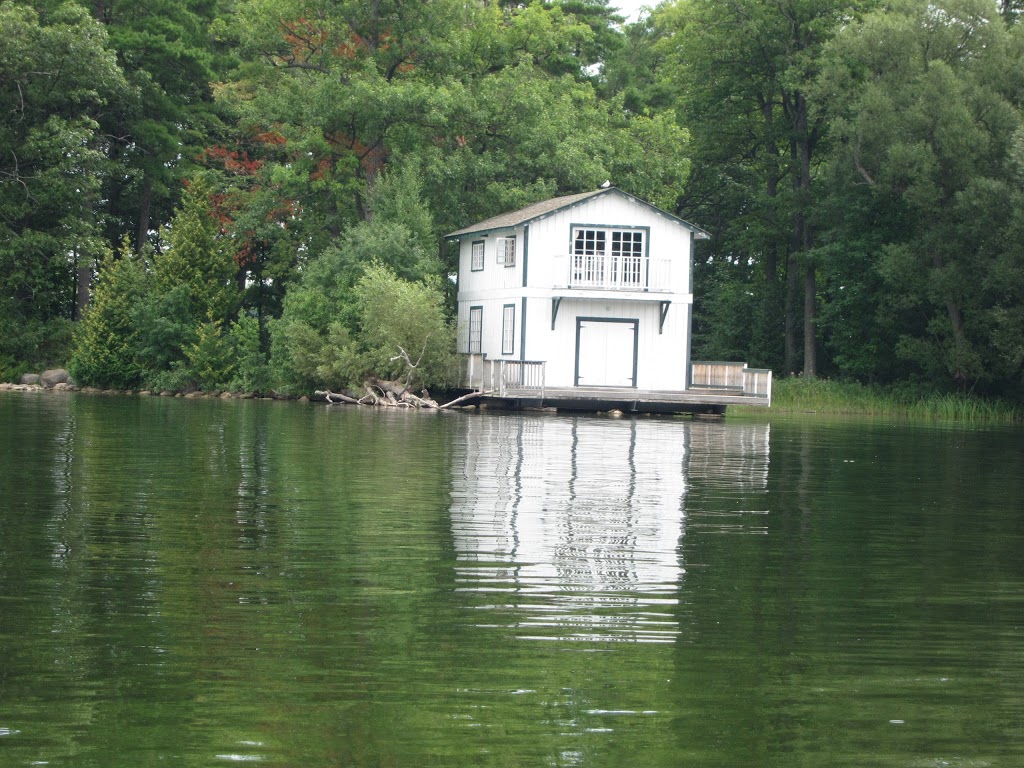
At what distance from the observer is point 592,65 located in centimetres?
6656

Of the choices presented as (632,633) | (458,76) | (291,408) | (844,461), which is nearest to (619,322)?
(291,408)

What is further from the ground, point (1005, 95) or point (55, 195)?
point (1005, 95)

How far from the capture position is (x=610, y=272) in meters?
40.7

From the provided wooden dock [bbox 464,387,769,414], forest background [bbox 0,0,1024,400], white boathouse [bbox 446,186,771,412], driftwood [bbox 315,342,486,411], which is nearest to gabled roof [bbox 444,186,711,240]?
white boathouse [bbox 446,186,771,412]

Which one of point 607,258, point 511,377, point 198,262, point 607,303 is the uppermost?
point 198,262

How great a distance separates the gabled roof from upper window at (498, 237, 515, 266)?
1.87ft

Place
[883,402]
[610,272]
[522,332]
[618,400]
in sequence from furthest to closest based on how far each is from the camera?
[883,402] < [610,272] < [522,332] < [618,400]

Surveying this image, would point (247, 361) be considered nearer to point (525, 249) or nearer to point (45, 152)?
point (525, 249)

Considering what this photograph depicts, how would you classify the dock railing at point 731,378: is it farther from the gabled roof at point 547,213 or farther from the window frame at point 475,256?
the window frame at point 475,256

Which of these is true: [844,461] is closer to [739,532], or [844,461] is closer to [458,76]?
[739,532]

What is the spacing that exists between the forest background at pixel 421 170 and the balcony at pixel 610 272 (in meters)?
4.31

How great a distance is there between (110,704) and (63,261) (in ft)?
150

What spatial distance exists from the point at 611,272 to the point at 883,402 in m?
13.0

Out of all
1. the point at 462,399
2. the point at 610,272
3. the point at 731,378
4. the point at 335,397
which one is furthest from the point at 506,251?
the point at 731,378
